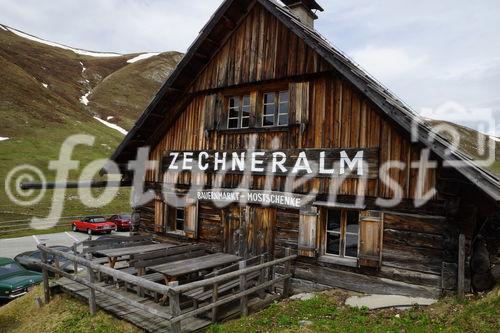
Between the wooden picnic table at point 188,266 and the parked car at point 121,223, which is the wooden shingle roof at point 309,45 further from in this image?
the parked car at point 121,223

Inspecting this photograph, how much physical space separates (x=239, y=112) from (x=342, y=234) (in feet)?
17.5

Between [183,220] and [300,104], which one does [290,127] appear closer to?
[300,104]

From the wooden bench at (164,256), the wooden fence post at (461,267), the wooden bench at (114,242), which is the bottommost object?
the wooden bench at (114,242)

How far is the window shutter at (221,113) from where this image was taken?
12.9 metres

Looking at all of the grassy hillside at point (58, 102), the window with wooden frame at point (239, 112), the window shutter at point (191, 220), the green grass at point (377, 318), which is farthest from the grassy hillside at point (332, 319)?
the grassy hillside at point (58, 102)

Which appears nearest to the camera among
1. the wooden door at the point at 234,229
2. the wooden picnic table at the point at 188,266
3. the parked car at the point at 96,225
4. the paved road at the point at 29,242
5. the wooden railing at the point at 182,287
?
the wooden railing at the point at 182,287

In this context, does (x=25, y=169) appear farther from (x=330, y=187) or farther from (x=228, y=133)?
(x=330, y=187)

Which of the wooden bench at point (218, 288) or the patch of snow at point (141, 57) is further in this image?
the patch of snow at point (141, 57)

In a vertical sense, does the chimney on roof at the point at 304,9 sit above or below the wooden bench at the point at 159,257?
above

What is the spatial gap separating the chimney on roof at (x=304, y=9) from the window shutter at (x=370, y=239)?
373 inches

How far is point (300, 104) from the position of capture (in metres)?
10.9

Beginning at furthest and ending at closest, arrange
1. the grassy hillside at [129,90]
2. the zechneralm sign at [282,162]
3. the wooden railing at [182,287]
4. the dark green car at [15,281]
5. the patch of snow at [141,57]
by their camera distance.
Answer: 1. the patch of snow at [141,57]
2. the grassy hillside at [129,90]
3. the dark green car at [15,281]
4. the zechneralm sign at [282,162]
5. the wooden railing at [182,287]

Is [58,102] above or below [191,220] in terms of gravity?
above

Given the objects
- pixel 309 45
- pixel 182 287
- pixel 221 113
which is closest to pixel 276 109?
pixel 221 113
